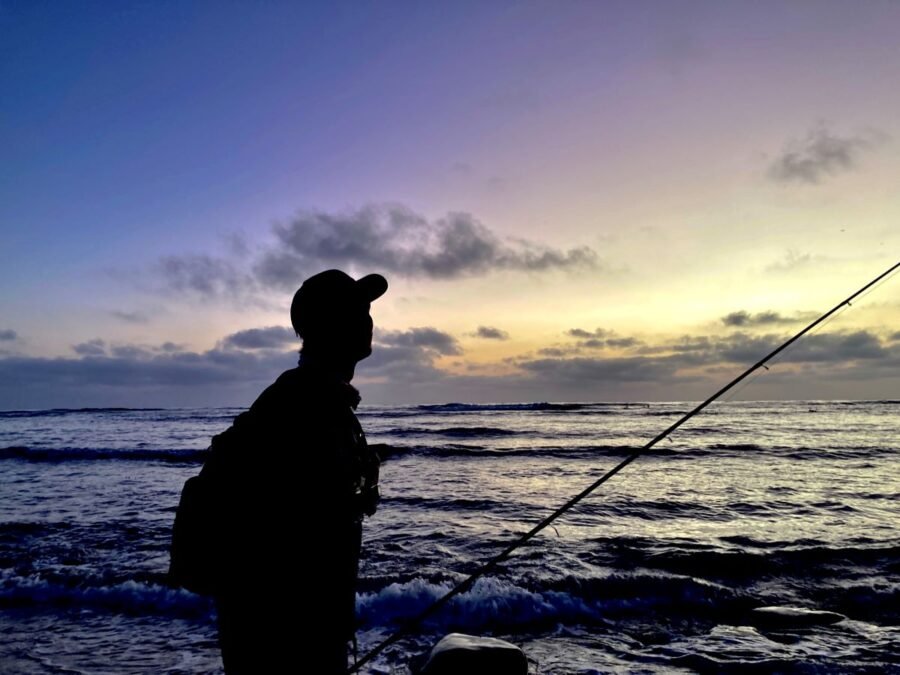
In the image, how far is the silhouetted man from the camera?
5.64 feet

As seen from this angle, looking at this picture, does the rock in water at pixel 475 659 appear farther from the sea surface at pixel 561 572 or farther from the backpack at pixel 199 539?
the backpack at pixel 199 539

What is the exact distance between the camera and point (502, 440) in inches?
1035

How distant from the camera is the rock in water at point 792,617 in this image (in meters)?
5.67

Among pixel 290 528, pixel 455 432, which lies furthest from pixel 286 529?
pixel 455 432

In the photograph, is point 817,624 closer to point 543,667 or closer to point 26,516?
point 543,667

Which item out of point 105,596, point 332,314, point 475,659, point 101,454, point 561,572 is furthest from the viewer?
point 101,454

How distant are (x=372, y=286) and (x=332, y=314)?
0.22 metres

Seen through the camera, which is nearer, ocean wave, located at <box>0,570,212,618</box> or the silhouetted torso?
the silhouetted torso

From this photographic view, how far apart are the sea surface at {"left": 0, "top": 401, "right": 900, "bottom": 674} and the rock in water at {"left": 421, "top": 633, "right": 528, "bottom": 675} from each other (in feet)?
1.50

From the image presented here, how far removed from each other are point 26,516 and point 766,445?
23997mm

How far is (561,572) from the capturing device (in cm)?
717

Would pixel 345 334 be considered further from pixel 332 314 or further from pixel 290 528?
pixel 290 528

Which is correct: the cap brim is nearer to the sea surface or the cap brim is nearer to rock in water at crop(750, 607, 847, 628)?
the sea surface

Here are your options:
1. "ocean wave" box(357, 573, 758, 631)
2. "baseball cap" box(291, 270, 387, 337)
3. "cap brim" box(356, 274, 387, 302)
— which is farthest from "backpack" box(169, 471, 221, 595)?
"ocean wave" box(357, 573, 758, 631)
